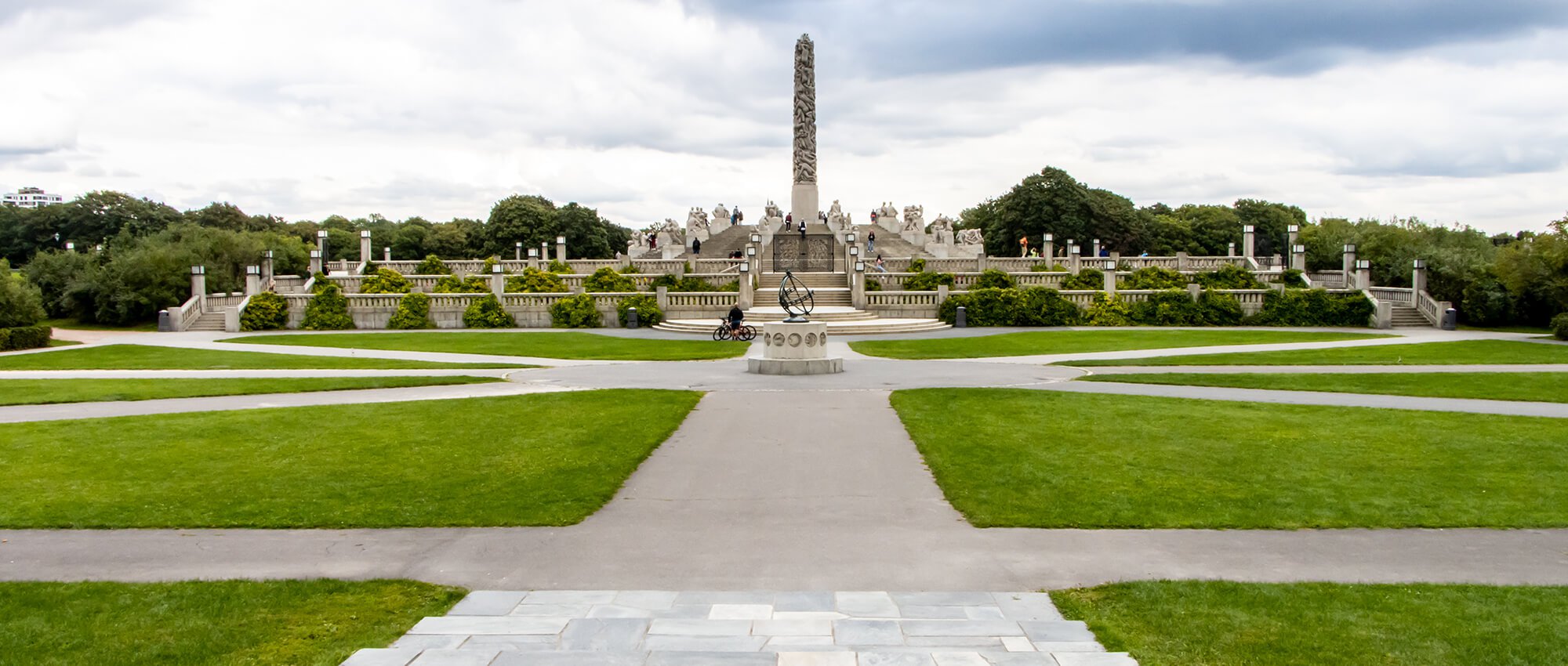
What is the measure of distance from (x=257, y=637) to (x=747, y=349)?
2507 centimetres

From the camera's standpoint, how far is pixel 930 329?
4209 cm

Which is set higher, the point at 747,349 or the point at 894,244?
the point at 894,244

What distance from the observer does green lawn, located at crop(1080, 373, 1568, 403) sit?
19.6m

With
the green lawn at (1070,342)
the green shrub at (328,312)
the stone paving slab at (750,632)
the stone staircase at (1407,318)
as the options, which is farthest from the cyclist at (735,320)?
the stone staircase at (1407,318)

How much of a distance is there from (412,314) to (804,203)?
3646cm

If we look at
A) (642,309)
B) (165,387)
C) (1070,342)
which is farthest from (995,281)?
(165,387)

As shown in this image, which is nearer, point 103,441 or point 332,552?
point 332,552

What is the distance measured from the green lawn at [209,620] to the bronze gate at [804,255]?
48.3m

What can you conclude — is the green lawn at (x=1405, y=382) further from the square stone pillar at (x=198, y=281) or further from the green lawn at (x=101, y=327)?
the green lawn at (x=101, y=327)

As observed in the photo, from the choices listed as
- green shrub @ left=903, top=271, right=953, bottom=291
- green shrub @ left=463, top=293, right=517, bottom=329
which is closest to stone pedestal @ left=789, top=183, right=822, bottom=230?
green shrub @ left=903, top=271, right=953, bottom=291

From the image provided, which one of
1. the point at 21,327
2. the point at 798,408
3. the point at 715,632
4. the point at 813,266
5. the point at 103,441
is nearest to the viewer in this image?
the point at 715,632

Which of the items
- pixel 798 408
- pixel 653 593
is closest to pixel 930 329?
pixel 798 408

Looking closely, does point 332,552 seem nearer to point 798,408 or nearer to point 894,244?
point 798,408

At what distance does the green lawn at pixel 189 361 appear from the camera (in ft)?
87.6
